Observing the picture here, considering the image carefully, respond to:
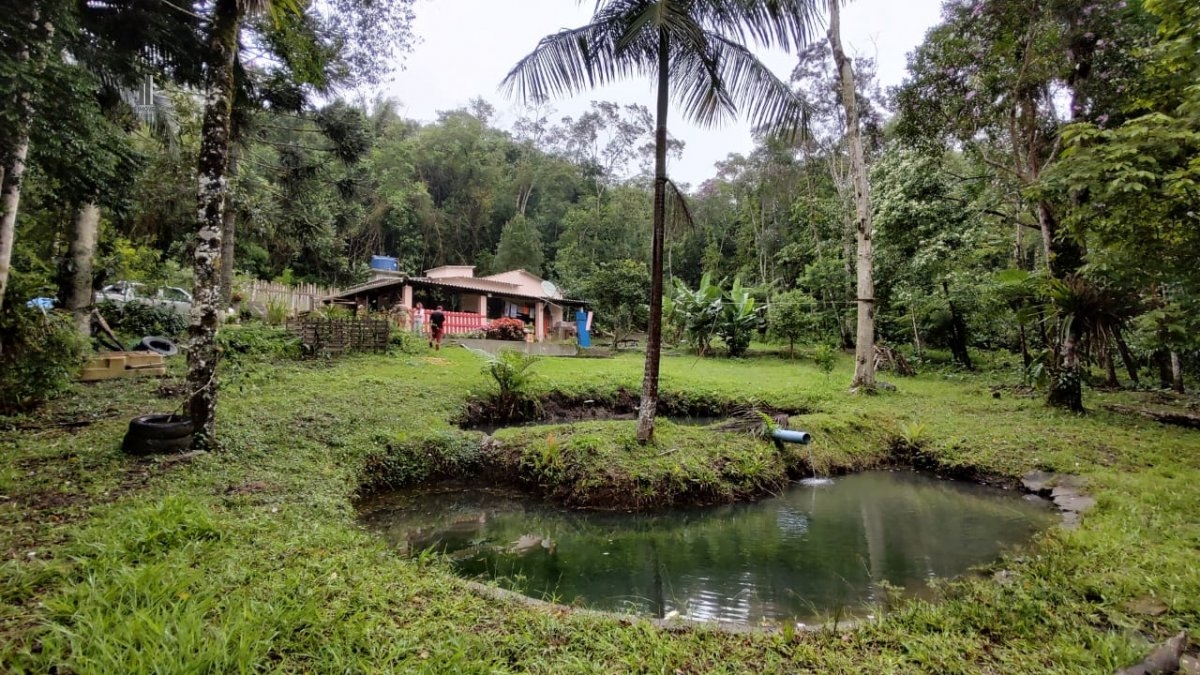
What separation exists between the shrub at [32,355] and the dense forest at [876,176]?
39cm

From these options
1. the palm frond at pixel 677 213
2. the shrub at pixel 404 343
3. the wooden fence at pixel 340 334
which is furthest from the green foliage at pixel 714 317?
the palm frond at pixel 677 213

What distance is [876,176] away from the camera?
51.2 feet

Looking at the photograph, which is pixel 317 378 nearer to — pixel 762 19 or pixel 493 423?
pixel 493 423

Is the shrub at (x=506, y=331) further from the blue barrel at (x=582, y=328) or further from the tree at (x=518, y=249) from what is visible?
the tree at (x=518, y=249)

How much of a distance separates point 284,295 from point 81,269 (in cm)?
1116

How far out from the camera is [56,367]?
5.99 m

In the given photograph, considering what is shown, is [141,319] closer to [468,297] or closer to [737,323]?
[468,297]

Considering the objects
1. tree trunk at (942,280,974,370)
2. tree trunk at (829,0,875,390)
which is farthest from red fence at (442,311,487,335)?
tree trunk at (942,280,974,370)

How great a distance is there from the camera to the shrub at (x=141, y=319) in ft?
37.4

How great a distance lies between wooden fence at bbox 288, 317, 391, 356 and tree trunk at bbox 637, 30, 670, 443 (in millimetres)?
9063

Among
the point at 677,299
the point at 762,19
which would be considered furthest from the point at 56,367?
the point at 677,299

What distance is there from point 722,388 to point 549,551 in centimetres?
701

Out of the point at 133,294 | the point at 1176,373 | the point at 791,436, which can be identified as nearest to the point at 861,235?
the point at 791,436

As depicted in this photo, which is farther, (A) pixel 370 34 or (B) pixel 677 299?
(B) pixel 677 299
